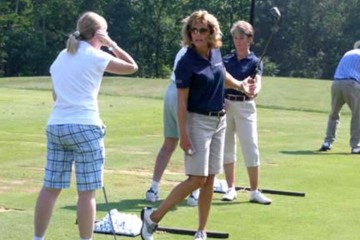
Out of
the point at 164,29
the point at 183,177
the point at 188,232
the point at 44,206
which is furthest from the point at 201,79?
the point at 164,29

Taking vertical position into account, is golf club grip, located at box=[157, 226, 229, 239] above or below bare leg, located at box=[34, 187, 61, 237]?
below

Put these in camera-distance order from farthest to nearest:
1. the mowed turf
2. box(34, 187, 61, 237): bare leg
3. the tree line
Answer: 1. the tree line
2. the mowed turf
3. box(34, 187, 61, 237): bare leg

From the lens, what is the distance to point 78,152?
618 centimetres

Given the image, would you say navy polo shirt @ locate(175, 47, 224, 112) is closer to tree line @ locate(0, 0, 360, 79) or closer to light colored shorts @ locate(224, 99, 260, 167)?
light colored shorts @ locate(224, 99, 260, 167)

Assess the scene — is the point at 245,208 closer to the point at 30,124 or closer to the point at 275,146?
the point at 275,146

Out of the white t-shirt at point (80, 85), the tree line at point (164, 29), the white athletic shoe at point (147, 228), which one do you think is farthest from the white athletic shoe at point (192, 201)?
the tree line at point (164, 29)

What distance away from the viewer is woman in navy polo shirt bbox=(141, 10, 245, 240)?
6762 millimetres

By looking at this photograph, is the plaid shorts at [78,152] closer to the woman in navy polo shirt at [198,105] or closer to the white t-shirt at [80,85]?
the white t-shirt at [80,85]

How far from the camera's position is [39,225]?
20.9 feet

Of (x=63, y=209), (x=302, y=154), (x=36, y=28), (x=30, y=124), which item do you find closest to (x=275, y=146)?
(x=302, y=154)

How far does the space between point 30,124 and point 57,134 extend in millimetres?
10725

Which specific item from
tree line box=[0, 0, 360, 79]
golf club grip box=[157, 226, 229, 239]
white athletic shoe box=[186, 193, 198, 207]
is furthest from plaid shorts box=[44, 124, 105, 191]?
tree line box=[0, 0, 360, 79]

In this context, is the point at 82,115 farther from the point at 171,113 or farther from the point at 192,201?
the point at 192,201

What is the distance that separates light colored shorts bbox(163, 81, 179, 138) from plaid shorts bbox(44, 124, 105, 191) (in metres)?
2.31
